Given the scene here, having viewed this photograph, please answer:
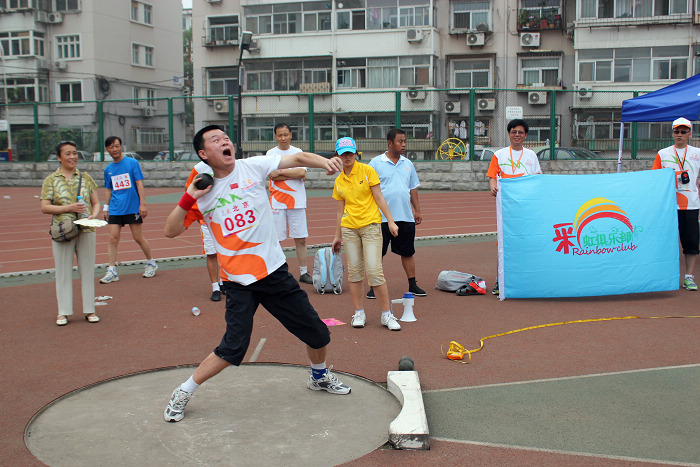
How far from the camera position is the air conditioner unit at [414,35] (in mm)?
38062

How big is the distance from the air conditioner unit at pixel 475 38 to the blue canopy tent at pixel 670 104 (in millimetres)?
28261

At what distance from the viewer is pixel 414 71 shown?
128 feet

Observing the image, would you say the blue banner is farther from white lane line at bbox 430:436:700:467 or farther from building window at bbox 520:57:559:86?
building window at bbox 520:57:559:86

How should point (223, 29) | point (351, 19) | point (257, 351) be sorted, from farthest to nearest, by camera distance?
point (223, 29) → point (351, 19) → point (257, 351)

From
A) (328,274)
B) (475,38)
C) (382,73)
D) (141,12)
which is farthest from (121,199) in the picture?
(141,12)

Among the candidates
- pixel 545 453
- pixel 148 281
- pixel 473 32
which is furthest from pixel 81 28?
pixel 545 453

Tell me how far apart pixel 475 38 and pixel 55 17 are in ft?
93.0

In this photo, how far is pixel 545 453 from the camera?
4.00 m

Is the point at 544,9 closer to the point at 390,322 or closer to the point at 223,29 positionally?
the point at 223,29

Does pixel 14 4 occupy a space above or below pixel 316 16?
above

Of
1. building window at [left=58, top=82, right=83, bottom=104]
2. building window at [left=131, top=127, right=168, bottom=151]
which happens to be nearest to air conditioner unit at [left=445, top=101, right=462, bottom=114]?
building window at [left=131, top=127, right=168, bottom=151]

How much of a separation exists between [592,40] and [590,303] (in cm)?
3287

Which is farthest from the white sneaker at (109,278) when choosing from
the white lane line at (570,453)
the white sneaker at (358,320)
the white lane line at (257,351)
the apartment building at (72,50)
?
the apartment building at (72,50)

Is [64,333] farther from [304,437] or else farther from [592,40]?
[592,40]
